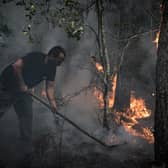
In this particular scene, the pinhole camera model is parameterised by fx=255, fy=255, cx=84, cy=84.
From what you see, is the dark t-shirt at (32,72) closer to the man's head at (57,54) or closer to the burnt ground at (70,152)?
the man's head at (57,54)

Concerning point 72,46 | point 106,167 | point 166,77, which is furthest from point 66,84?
point 166,77

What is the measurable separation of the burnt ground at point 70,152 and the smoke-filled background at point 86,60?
0.02 m

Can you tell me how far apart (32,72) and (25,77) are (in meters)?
0.21

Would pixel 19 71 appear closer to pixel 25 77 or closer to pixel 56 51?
pixel 25 77

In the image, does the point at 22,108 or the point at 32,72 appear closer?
the point at 32,72

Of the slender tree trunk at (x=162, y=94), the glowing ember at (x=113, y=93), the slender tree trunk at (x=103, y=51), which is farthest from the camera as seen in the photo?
the glowing ember at (x=113, y=93)

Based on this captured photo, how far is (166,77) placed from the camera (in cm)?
463

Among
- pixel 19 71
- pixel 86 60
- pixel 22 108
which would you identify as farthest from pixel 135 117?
pixel 19 71

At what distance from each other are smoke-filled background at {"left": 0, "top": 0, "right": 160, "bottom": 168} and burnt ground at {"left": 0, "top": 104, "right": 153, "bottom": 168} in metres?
0.02

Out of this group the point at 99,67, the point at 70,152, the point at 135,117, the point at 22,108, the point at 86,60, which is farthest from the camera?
the point at 86,60

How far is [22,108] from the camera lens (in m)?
6.29

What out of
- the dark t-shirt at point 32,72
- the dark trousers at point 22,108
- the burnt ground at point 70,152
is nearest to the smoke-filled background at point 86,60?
the burnt ground at point 70,152

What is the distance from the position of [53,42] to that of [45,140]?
526 cm

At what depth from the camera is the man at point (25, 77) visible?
5988mm
